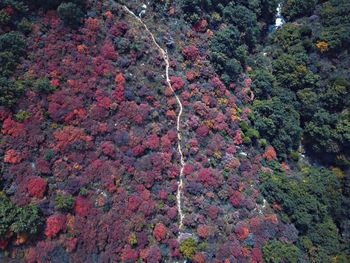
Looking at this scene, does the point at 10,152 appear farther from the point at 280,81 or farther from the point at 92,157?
the point at 280,81

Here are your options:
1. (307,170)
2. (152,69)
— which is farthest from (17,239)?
(307,170)

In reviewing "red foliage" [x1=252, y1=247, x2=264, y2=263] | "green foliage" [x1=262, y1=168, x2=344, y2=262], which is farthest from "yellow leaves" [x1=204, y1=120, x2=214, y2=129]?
"red foliage" [x1=252, y1=247, x2=264, y2=263]

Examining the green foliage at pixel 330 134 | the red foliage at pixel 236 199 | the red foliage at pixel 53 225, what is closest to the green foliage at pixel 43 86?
the red foliage at pixel 53 225

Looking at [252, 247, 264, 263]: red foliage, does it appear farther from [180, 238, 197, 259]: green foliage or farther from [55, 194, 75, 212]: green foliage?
[55, 194, 75, 212]: green foliage

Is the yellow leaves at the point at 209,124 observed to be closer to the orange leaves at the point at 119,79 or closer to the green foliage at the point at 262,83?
the green foliage at the point at 262,83

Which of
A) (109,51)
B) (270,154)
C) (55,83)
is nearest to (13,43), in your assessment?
(55,83)

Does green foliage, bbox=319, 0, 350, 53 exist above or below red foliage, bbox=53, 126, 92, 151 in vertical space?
above

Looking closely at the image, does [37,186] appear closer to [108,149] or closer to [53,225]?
[53,225]
